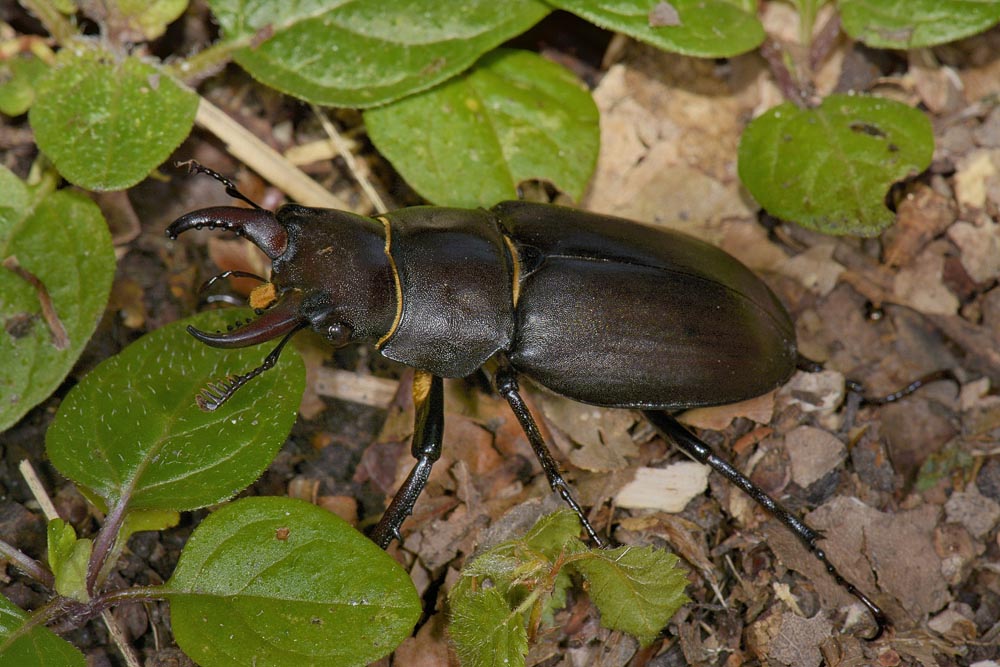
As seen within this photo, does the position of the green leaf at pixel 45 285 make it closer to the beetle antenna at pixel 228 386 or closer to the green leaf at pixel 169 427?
the green leaf at pixel 169 427

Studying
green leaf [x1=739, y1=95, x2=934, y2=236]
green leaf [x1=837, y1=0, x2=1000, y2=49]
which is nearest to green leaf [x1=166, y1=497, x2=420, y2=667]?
green leaf [x1=739, y1=95, x2=934, y2=236]

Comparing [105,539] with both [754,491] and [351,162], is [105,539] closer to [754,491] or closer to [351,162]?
[351,162]

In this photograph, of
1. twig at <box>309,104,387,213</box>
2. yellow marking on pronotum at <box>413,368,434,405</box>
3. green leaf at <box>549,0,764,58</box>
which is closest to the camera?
yellow marking on pronotum at <box>413,368,434,405</box>

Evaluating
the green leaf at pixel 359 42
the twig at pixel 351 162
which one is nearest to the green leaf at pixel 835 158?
the green leaf at pixel 359 42

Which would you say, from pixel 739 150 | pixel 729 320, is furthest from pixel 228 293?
pixel 739 150

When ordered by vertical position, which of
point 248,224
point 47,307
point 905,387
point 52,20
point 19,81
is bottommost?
point 905,387

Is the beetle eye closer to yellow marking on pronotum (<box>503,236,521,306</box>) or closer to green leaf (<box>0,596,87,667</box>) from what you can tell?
yellow marking on pronotum (<box>503,236,521,306</box>)

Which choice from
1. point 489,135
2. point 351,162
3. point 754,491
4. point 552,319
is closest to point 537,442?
point 552,319
